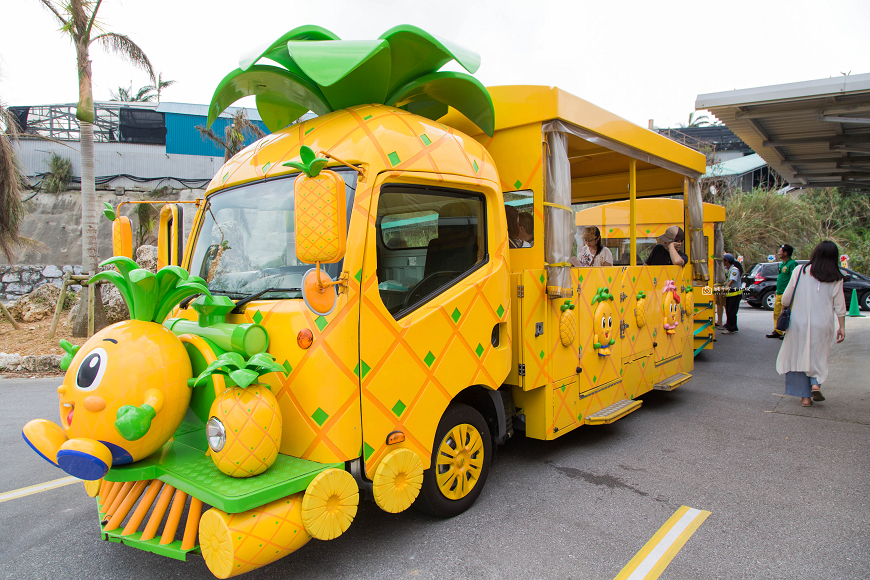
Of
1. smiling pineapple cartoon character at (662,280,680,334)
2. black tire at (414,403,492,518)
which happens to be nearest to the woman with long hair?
smiling pineapple cartoon character at (662,280,680,334)

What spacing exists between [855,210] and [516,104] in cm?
3065

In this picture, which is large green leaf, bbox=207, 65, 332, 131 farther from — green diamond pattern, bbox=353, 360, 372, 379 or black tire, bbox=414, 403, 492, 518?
black tire, bbox=414, 403, 492, 518

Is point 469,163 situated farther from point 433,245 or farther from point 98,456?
point 98,456

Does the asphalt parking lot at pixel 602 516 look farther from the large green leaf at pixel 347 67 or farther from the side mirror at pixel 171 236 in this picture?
the large green leaf at pixel 347 67

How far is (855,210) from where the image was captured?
26.6m

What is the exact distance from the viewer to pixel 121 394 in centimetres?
243

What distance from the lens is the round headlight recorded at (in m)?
2.44

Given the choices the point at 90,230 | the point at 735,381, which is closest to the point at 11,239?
the point at 90,230

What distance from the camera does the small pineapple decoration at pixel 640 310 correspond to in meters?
5.69

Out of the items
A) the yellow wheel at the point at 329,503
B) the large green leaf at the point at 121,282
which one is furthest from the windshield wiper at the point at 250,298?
the yellow wheel at the point at 329,503

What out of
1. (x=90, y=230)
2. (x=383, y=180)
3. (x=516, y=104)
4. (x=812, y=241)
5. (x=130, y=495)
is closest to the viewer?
(x=130, y=495)

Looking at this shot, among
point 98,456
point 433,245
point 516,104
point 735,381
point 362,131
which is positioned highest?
point 516,104

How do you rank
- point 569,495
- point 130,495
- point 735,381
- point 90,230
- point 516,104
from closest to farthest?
point 130,495, point 569,495, point 516,104, point 735,381, point 90,230

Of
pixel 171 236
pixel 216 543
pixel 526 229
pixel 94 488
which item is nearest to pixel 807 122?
pixel 526 229
